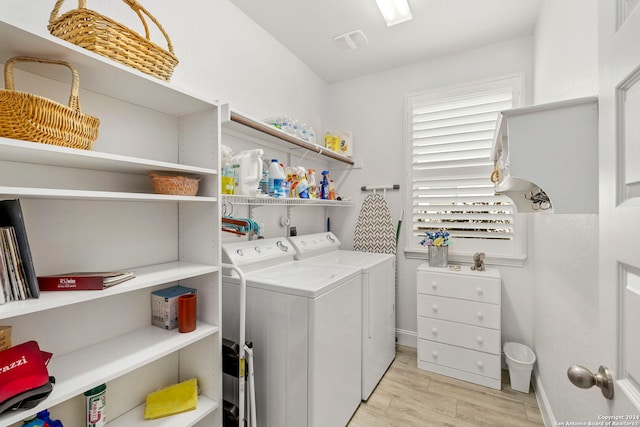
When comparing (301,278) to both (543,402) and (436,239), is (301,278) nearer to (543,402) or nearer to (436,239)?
(436,239)

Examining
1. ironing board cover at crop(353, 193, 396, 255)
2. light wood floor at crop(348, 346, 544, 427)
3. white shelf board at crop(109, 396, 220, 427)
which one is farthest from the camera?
ironing board cover at crop(353, 193, 396, 255)

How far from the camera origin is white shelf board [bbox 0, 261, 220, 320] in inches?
33.5

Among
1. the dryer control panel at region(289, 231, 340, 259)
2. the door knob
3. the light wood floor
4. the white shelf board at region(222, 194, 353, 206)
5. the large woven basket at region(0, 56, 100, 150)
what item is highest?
the large woven basket at region(0, 56, 100, 150)

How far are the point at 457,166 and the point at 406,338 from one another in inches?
67.5

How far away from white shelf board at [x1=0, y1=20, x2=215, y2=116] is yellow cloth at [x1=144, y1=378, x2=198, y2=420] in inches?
55.0

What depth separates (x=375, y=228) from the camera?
2922 mm

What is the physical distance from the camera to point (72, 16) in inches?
38.4

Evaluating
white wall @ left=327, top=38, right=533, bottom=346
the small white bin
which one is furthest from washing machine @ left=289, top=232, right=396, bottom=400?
the small white bin

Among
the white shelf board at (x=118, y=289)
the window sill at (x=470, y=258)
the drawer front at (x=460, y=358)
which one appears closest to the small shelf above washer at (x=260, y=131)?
the white shelf board at (x=118, y=289)

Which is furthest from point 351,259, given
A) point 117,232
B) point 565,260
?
point 117,232

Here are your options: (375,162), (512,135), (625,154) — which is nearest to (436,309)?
(375,162)

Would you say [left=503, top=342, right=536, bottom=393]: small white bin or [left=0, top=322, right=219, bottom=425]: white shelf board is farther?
[left=503, top=342, right=536, bottom=393]: small white bin

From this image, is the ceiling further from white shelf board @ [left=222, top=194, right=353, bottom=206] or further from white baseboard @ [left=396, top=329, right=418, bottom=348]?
white baseboard @ [left=396, top=329, right=418, bottom=348]

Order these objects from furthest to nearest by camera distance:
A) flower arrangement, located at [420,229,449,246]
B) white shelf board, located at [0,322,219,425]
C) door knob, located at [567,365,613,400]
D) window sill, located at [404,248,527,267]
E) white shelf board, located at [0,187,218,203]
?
flower arrangement, located at [420,229,449,246] < window sill, located at [404,248,527,267] < white shelf board, located at [0,322,219,425] < white shelf board, located at [0,187,218,203] < door knob, located at [567,365,613,400]
